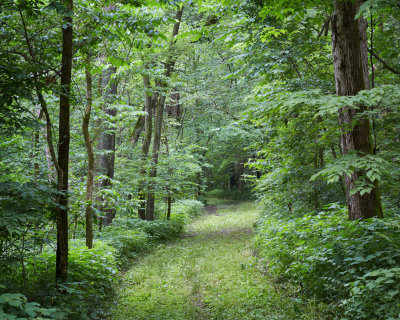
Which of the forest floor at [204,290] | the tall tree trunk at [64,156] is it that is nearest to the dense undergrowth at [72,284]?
the tall tree trunk at [64,156]

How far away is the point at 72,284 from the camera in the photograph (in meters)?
4.62

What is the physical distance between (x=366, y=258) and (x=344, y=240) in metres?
0.81

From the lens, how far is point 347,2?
16.8 feet

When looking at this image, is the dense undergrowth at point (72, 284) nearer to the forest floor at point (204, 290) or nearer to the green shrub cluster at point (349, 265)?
the forest floor at point (204, 290)

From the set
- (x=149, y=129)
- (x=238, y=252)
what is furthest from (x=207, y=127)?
(x=238, y=252)

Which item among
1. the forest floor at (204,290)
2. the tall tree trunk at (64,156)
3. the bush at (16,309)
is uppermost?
the tall tree trunk at (64,156)

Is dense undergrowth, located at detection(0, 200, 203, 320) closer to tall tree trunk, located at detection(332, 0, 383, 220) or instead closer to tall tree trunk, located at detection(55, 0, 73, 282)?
tall tree trunk, located at detection(55, 0, 73, 282)

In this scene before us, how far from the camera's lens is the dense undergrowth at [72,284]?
3012 millimetres

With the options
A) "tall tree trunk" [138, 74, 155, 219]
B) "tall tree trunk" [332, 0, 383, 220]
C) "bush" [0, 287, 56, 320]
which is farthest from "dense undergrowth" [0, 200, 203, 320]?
"tall tree trunk" [332, 0, 383, 220]

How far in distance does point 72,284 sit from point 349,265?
4.31 m

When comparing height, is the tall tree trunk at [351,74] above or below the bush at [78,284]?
above

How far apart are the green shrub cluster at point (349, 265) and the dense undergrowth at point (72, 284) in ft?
11.5

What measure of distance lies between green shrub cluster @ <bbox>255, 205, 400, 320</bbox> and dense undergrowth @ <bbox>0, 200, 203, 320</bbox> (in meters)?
3.52

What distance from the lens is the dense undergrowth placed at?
3012mm
